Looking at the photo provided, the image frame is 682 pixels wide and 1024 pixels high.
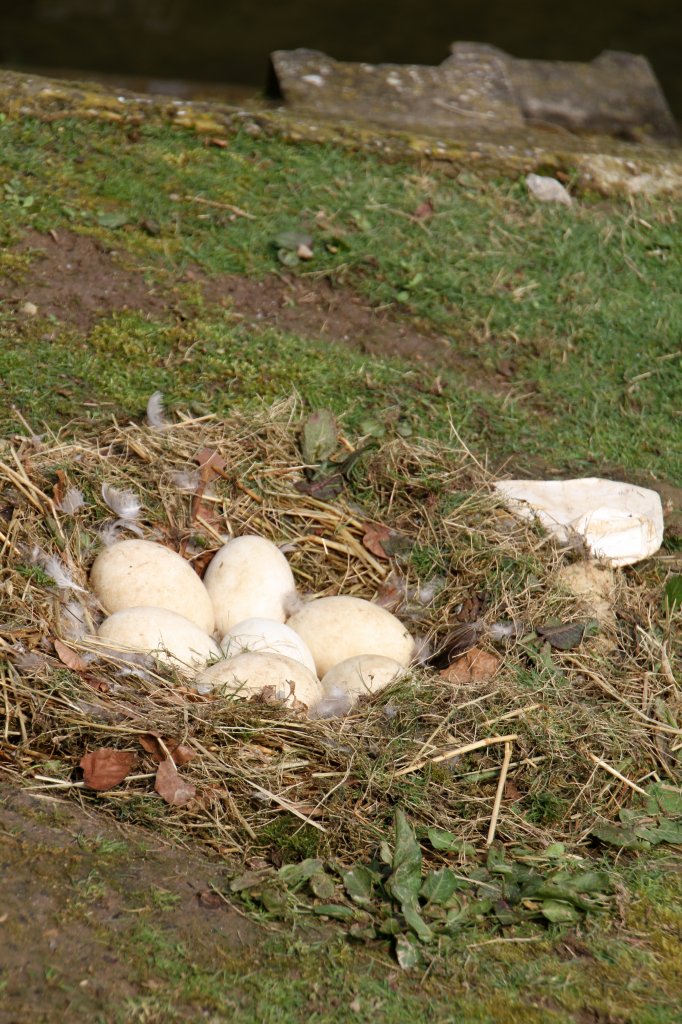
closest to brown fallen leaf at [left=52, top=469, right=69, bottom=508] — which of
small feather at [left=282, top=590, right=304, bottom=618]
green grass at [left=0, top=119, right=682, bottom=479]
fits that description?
green grass at [left=0, top=119, right=682, bottom=479]

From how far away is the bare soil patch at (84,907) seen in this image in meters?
2.23

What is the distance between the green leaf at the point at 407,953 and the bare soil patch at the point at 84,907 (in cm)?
32

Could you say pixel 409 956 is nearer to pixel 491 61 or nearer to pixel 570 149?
pixel 570 149

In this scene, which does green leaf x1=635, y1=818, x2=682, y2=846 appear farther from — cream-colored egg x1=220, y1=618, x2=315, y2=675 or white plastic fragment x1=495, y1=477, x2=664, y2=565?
white plastic fragment x1=495, y1=477, x2=664, y2=565

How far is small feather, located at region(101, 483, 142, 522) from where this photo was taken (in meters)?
3.92

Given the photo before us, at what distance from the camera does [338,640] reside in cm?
370

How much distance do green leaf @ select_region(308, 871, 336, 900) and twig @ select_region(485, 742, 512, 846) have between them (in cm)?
48

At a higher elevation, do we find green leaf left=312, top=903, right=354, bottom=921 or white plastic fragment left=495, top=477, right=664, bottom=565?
green leaf left=312, top=903, right=354, bottom=921

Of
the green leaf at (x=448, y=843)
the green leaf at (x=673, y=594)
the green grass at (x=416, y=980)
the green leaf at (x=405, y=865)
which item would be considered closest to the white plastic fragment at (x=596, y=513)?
the green leaf at (x=673, y=594)

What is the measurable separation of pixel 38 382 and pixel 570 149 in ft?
11.9

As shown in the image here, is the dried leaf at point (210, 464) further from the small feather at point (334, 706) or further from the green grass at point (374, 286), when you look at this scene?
the small feather at point (334, 706)

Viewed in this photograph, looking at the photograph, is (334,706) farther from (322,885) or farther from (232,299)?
(232,299)

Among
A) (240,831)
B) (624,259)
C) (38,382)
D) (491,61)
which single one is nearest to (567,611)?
(240,831)

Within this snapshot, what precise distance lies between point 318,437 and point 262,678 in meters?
1.31
